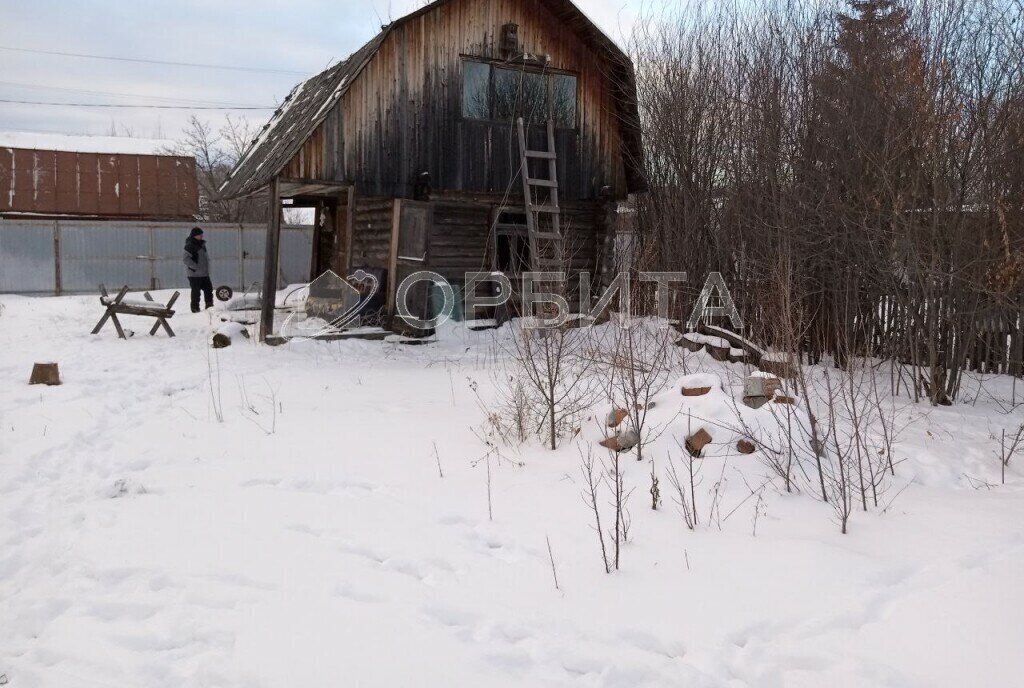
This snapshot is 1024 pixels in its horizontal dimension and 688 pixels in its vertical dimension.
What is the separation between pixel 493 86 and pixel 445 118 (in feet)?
3.27

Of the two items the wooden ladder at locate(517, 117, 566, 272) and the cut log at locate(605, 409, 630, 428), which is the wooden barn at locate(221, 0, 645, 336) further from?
the cut log at locate(605, 409, 630, 428)

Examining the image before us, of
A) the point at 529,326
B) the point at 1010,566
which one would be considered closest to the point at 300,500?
the point at 529,326

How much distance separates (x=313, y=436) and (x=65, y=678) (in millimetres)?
3194

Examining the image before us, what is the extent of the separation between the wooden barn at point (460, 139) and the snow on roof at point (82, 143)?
1551 cm

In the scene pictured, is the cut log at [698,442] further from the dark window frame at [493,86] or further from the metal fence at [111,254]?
the metal fence at [111,254]

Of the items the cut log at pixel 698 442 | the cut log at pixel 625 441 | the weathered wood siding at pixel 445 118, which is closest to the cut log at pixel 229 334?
the weathered wood siding at pixel 445 118

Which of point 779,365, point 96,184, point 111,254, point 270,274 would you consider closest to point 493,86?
point 270,274

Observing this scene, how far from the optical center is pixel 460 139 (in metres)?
11.5

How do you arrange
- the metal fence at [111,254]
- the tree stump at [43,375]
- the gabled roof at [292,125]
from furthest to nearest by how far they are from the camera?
the metal fence at [111,254]
the gabled roof at [292,125]
the tree stump at [43,375]

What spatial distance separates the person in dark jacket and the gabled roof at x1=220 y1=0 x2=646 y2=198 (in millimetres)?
1799

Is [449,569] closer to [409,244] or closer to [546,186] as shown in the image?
[409,244]

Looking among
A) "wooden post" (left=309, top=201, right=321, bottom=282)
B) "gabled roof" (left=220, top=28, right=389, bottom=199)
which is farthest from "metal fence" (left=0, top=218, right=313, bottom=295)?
"gabled roof" (left=220, top=28, right=389, bottom=199)

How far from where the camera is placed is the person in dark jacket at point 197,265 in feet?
44.9

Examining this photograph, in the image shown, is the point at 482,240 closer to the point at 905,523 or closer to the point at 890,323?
the point at 890,323
